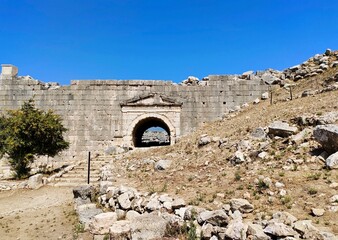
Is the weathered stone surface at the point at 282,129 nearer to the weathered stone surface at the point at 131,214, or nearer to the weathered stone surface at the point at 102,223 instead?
the weathered stone surface at the point at 131,214

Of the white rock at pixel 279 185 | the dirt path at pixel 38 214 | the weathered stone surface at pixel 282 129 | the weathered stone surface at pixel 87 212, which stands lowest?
the dirt path at pixel 38 214

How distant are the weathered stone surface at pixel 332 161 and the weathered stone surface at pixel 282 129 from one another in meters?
1.97

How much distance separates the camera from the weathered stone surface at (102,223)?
22.0 ft

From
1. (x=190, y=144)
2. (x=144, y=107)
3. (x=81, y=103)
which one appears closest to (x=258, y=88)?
(x=144, y=107)

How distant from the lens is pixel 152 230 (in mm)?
5637

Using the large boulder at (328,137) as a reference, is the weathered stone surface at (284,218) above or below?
below

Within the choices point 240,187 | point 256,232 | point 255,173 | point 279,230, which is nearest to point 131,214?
point 240,187

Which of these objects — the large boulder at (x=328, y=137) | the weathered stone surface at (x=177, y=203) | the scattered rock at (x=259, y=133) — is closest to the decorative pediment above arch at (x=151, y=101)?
the scattered rock at (x=259, y=133)

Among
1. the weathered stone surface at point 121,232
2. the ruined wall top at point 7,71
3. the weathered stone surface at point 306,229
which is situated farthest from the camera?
the ruined wall top at point 7,71

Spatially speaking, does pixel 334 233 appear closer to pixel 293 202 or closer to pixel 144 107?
pixel 293 202

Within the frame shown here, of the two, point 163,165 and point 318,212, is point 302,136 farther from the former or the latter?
point 163,165

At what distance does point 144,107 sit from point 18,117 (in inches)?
273

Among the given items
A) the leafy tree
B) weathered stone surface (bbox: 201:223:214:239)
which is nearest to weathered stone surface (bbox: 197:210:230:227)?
weathered stone surface (bbox: 201:223:214:239)

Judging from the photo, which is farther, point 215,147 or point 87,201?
point 215,147
